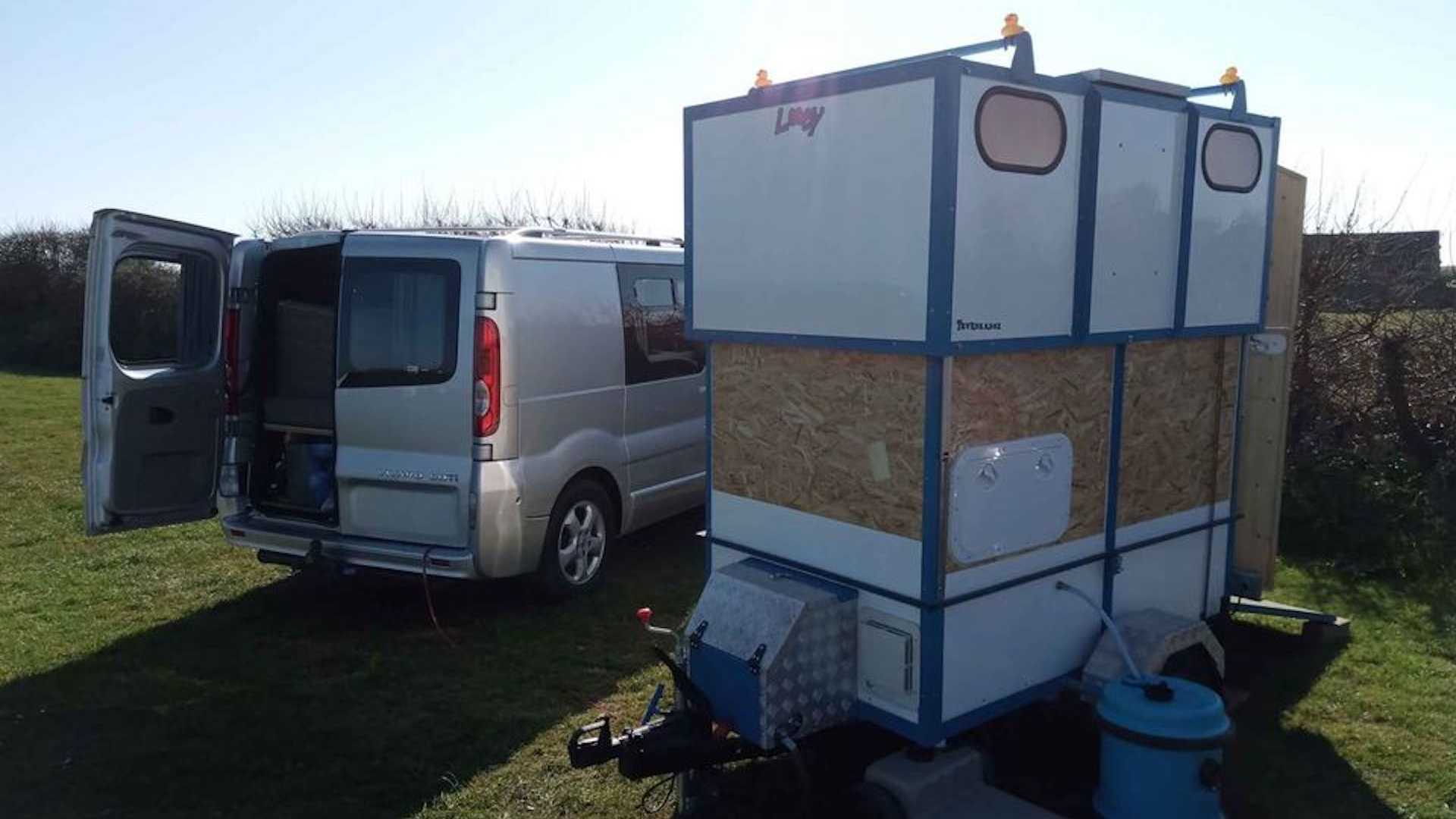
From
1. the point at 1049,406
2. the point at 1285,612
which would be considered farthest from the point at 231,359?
the point at 1285,612

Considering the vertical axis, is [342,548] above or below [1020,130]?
below

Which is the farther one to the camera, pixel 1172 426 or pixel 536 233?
pixel 536 233

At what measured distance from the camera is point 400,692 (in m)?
5.16

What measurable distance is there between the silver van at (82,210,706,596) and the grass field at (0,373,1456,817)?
19.2 inches

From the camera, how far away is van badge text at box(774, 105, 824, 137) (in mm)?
3748

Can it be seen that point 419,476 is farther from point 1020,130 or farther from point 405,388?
point 1020,130

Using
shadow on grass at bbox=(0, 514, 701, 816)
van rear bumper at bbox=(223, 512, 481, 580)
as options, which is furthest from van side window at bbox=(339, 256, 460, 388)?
shadow on grass at bbox=(0, 514, 701, 816)

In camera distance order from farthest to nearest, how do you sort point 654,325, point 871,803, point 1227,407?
1. point 654,325
2. point 1227,407
3. point 871,803

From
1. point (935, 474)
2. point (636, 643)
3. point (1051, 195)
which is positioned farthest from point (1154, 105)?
point (636, 643)

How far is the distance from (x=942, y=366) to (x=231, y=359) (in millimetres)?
4708

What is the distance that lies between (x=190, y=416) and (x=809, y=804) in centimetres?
460

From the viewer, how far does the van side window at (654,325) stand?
686 centimetres

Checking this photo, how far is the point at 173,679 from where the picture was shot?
531 cm

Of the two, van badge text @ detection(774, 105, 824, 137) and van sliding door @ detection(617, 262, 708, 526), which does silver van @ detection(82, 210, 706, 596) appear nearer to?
van sliding door @ detection(617, 262, 708, 526)
